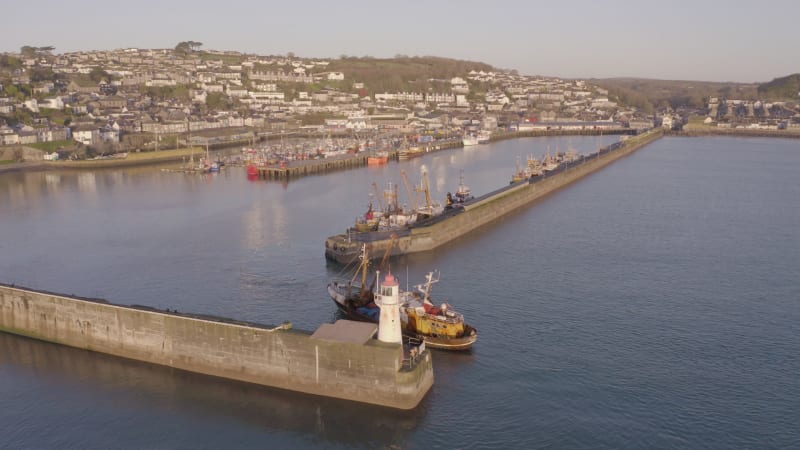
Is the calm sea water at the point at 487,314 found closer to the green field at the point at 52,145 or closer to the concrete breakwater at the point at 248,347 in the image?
the concrete breakwater at the point at 248,347

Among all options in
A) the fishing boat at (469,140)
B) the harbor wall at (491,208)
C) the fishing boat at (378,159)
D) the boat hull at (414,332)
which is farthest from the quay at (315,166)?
the boat hull at (414,332)

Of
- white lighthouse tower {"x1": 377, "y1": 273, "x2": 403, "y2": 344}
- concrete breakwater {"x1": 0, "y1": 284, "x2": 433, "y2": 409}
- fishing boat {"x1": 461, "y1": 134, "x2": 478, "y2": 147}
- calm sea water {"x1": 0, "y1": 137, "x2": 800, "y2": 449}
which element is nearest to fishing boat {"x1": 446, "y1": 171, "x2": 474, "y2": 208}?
calm sea water {"x1": 0, "y1": 137, "x2": 800, "y2": 449}

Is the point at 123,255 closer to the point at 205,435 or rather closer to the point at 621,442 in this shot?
the point at 205,435

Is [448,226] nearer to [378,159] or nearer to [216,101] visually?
[378,159]

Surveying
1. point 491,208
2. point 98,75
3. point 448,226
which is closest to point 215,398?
point 448,226

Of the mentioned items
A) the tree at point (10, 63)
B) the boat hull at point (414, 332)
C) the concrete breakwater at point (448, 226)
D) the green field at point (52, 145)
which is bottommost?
the boat hull at point (414, 332)
